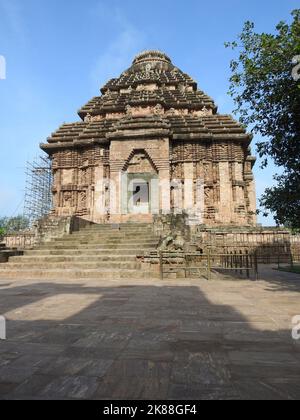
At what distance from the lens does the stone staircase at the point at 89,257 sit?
9.95 m

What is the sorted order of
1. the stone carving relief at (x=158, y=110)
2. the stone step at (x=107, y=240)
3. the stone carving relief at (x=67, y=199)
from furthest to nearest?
the stone carving relief at (x=158, y=110) → the stone carving relief at (x=67, y=199) → the stone step at (x=107, y=240)

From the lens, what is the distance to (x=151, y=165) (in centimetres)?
2236

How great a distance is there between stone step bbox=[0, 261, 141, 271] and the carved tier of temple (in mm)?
10516

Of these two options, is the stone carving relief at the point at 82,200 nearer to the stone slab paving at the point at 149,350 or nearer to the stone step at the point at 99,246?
the stone step at the point at 99,246

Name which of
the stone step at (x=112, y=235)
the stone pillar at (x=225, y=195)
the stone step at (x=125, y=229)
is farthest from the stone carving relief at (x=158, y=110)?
the stone step at (x=112, y=235)

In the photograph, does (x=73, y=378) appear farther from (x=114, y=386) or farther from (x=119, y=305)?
(x=119, y=305)

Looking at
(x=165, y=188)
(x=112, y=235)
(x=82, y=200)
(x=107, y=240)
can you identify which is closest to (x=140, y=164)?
(x=165, y=188)

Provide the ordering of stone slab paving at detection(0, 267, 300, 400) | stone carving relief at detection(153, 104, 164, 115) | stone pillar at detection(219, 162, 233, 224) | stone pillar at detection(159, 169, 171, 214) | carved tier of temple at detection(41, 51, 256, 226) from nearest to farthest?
stone slab paving at detection(0, 267, 300, 400) < stone pillar at detection(159, 169, 171, 214) < carved tier of temple at detection(41, 51, 256, 226) < stone pillar at detection(219, 162, 233, 224) < stone carving relief at detection(153, 104, 164, 115)

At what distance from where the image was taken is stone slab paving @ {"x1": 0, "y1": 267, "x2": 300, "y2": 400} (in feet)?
7.05

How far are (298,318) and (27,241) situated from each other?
17.6 meters

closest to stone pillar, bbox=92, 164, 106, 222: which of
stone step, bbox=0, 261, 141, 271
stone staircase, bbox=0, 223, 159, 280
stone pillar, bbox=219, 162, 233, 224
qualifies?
stone staircase, bbox=0, 223, 159, 280

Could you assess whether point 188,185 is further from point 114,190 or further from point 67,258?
point 67,258

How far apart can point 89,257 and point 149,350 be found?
895 centimetres

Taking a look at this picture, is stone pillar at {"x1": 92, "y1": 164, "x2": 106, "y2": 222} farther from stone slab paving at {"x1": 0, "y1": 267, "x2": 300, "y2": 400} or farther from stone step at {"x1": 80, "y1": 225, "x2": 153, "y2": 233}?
stone slab paving at {"x1": 0, "y1": 267, "x2": 300, "y2": 400}
